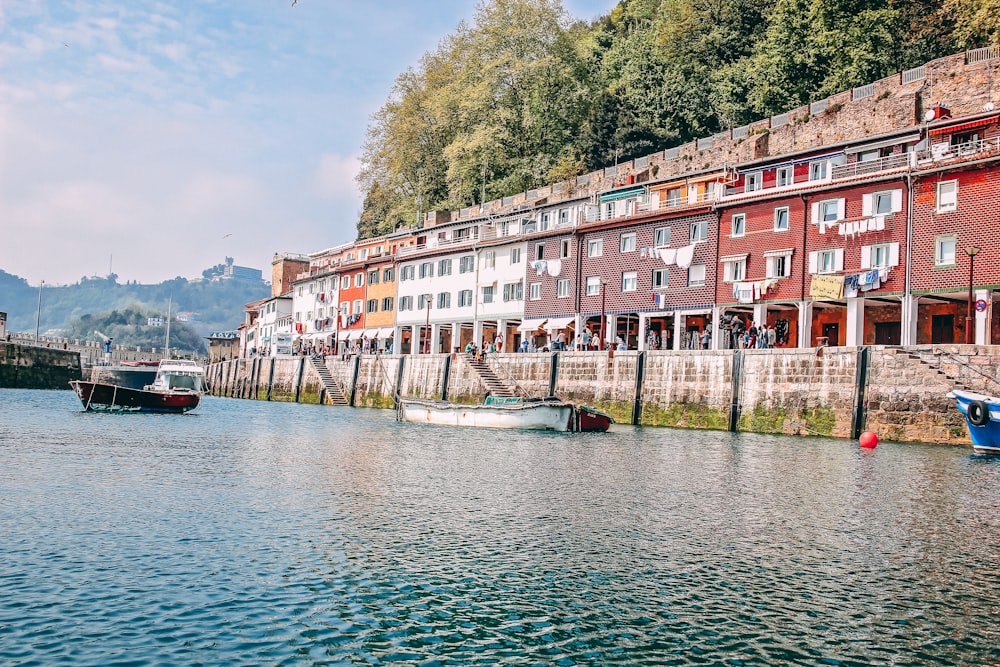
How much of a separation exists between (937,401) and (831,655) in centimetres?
3137

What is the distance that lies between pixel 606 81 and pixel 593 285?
3966 cm

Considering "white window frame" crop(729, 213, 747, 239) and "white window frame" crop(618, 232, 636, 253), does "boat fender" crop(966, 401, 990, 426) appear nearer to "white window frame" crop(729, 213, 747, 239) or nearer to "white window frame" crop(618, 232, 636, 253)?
"white window frame" crop(729, 213, 747, 239)

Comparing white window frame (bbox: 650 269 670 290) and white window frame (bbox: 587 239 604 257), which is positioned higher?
white window frame (bbox: 587 239 604 257)

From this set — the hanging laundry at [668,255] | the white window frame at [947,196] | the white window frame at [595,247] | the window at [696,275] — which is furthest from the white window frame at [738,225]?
the white window frame at [947,196]

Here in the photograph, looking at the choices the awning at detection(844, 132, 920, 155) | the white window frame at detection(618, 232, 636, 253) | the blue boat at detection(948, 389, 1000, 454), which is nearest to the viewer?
the blue boat at detection(948, 389, 1000, 454)

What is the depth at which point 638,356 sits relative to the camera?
174ft

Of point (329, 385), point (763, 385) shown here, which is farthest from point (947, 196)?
point (329, 385)

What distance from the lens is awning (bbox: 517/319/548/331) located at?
7094cm

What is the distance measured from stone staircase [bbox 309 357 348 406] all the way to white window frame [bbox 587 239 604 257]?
89.5 feet

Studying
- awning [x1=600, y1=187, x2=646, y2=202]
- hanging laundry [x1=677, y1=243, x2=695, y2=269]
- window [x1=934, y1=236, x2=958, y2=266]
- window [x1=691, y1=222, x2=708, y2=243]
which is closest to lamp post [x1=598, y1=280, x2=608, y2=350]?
hanging laundry [x1=677, y1=243, x2=695, y2=269]

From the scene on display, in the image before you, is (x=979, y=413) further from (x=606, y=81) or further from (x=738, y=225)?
(x=606, y=81)

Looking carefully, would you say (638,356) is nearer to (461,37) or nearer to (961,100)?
(961,100)

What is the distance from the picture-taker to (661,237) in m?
62.8

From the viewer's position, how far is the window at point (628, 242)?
64688 mm
